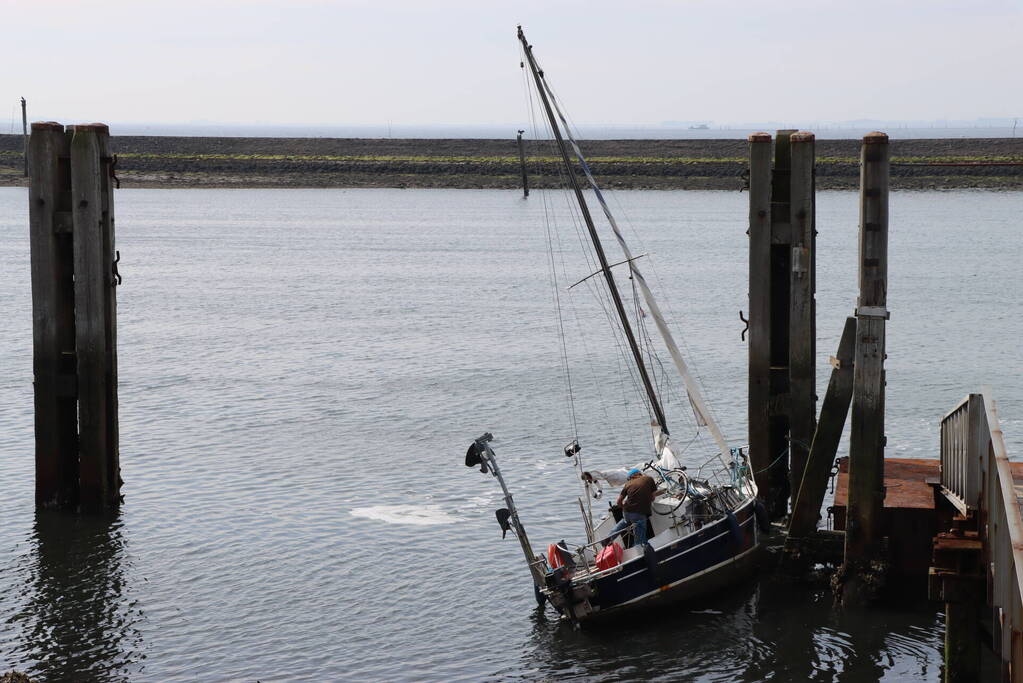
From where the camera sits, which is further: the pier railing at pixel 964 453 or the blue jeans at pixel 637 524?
the blue jeans at pixel 637 524

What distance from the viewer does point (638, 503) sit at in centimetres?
1833

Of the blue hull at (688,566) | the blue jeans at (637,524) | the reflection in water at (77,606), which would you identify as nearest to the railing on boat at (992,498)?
the blue hull at (688,566)

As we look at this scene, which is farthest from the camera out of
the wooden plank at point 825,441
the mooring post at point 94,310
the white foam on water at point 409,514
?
the white foam on water at point 409,514

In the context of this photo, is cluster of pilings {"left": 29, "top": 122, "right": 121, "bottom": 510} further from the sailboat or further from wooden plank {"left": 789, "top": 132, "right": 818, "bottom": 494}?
wooden plank {"left": 789, "top": 132, "right": 818, "bottom": 494}

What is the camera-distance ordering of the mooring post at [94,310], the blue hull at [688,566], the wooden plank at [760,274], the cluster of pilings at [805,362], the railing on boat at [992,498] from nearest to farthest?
1. the railing on boat at [992,498]
2. the cluster of pilings at [805,362]
3. the blue hull at [688,566]
4. the wooden plank at [760,274]
5. the mooring post at [94,310]

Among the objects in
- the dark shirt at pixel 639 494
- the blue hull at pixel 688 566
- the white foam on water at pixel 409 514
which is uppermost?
the dark shirt at pixel 639 494

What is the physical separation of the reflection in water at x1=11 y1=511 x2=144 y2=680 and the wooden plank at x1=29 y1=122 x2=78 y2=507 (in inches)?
28.5

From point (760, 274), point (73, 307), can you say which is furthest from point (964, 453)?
point (73, 307)

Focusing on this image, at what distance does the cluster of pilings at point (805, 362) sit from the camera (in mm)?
17125

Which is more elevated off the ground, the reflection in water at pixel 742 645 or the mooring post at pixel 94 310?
the mooring post at pixel 94 310

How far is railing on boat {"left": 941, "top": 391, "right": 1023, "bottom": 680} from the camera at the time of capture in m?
9.36

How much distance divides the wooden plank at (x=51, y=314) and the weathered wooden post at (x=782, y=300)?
38.1 feet

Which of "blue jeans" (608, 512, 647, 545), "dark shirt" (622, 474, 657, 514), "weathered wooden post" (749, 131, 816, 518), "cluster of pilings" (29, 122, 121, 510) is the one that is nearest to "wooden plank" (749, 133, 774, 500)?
"weathered wooden post" (749, 131, 816, 518)

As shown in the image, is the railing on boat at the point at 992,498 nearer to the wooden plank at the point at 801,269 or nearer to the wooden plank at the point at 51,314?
the wooden plank at the point at 801,269
